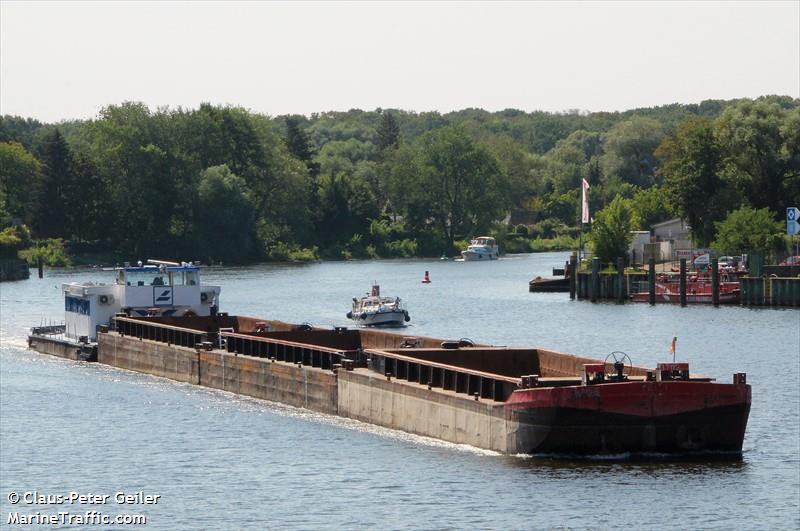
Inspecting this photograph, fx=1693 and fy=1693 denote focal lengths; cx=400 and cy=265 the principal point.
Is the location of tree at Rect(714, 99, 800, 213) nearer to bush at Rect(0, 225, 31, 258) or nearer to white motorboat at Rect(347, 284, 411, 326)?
white motorboat at Rect(347, 284, 411, 326)

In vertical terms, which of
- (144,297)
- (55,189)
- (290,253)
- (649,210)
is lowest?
(144,297)

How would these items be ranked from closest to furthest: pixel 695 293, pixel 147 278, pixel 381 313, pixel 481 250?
1. pixel 147 278
2. pixel 381 313
3. pixel 695 293
4. pixel 481 250

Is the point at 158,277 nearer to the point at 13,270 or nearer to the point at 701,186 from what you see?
the point at 701,186

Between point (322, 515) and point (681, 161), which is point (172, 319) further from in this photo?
point (681, 161)

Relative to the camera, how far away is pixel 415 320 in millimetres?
98688

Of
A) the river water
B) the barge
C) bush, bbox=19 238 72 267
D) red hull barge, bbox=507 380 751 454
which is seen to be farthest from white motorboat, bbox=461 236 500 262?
red hull barge, bbox=507 380 751 454

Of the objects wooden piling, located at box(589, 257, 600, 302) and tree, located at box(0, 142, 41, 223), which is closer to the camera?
wooden piling, located at box(589, 257, 600, 302)

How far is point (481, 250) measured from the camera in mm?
185750

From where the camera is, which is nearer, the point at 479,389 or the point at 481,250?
the point at 479,389

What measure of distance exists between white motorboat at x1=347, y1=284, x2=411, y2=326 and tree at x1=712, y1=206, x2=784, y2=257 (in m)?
37.4

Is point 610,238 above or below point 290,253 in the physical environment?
above

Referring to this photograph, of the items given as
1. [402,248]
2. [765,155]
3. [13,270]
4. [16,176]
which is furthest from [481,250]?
[13,270]

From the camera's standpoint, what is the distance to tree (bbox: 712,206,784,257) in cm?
12312

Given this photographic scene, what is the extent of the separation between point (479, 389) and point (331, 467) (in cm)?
450
